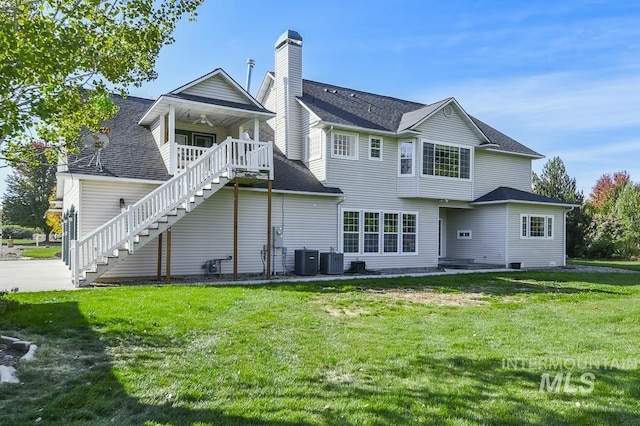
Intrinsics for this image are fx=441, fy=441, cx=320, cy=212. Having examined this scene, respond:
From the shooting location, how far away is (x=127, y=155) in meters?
14.3

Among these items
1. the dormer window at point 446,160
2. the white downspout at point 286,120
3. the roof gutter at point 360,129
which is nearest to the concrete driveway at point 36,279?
the white downspout at point 286,120

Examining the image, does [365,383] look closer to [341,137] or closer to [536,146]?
[341,137]

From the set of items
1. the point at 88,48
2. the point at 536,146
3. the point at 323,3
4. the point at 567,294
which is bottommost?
the point at 567,294

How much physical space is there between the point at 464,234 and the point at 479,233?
799 millimetres

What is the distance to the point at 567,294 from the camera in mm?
11406

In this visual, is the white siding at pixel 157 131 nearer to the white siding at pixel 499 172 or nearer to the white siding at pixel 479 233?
the white siding at pixel 499 172

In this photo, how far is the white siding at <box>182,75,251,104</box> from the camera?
14555 mm

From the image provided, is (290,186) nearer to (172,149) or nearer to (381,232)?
(172,149)

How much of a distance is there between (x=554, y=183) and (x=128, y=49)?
3043cm

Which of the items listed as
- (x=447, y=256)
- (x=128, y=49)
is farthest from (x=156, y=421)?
(x=447, y=256)

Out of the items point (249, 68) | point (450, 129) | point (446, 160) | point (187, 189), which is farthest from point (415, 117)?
point (187, 189)

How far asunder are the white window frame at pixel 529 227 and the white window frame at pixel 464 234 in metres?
2.22

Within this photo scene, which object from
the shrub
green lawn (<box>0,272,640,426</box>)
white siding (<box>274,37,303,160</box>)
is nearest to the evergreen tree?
white siding (<box>274,37,303,160</box>)

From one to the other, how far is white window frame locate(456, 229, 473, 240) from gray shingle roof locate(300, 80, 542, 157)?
411 cm
